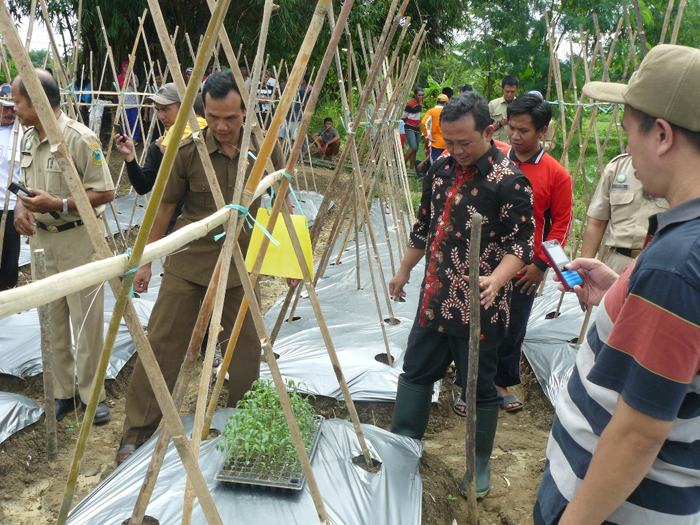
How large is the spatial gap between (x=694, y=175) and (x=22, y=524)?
2.31 m

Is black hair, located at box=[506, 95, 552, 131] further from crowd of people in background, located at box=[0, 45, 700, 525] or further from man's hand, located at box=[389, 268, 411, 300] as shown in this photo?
man's hand, located at box=[389, 268, 411, 300]

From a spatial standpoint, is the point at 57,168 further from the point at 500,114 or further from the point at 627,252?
the point at 500,114

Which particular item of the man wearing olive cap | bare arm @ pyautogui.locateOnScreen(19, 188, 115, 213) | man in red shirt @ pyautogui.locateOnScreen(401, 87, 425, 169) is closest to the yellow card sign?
bare arm @ pyautogui.locateOnScreen(19, 188, 115, 213)

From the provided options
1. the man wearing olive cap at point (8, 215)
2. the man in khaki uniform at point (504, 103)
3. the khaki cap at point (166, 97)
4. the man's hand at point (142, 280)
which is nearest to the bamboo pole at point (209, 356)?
the man's hand at point (142, 280)

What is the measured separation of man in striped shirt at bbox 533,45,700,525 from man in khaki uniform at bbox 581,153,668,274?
1634 millimetres

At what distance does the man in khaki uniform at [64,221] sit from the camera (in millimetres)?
2434

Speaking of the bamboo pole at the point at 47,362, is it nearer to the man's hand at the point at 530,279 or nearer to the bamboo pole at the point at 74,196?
the bamboo pole at the point at 74,196

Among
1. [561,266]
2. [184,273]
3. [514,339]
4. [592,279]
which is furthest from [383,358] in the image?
[592,279]

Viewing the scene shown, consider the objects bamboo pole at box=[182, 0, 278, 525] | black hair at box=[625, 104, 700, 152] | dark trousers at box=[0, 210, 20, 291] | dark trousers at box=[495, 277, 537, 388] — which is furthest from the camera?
dark trousers at box=[0, 210, 20, 291]

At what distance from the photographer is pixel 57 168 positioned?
2.49 metres

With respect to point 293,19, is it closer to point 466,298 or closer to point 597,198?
point 597,198

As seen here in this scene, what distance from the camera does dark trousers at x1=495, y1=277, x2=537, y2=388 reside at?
9.16ft

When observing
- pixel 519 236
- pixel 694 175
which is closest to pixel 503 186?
pixel 519 236

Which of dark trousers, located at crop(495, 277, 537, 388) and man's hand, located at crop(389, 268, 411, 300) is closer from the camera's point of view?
man's hand, located at crop(389, 268, 411, 300)
